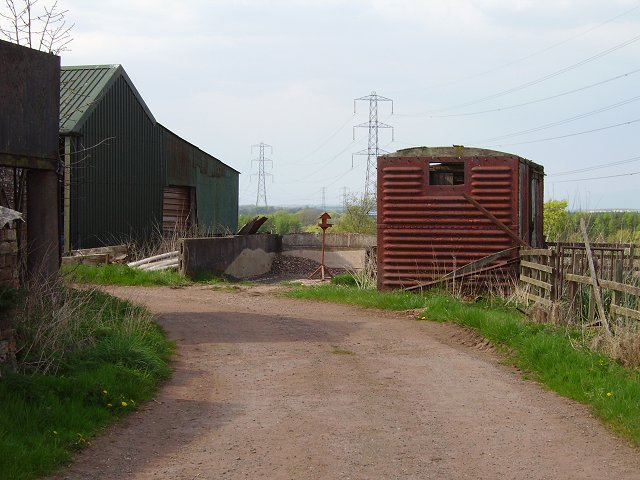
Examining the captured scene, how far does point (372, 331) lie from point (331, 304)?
13.7 feet

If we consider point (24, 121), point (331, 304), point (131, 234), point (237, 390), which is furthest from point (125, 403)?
point (131, 234)

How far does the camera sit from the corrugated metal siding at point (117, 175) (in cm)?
2523

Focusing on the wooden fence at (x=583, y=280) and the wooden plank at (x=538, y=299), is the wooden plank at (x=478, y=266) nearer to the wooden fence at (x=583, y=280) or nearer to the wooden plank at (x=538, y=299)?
the wooden fence at (x=583, y=280)

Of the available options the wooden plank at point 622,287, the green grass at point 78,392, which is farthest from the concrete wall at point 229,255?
the wooden plank at point 622,287

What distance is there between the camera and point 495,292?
18906mm

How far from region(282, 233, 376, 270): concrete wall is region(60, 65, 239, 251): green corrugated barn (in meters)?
3.56

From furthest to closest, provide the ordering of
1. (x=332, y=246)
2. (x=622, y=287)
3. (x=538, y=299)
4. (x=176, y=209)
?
(x=332, y=246), (x=176, y=209), (x=538, y=299), (x=622, y=287)

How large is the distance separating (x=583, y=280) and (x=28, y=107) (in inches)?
331

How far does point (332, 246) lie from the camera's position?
105 ft

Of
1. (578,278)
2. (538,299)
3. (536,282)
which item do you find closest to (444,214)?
(536,282)

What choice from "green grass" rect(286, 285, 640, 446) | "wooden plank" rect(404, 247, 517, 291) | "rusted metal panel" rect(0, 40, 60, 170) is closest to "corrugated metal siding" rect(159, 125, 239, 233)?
"wooden plank" rect(404, 247, 517, 291)

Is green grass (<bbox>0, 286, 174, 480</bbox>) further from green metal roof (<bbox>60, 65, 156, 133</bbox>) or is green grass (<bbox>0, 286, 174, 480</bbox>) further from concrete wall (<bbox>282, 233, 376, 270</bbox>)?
concrete wall (<bbox>282, 233, 376, 270</bbox>)

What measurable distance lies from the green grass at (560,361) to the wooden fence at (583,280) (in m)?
0.58

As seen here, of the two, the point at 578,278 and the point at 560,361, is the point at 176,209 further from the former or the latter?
the point at 560,361
